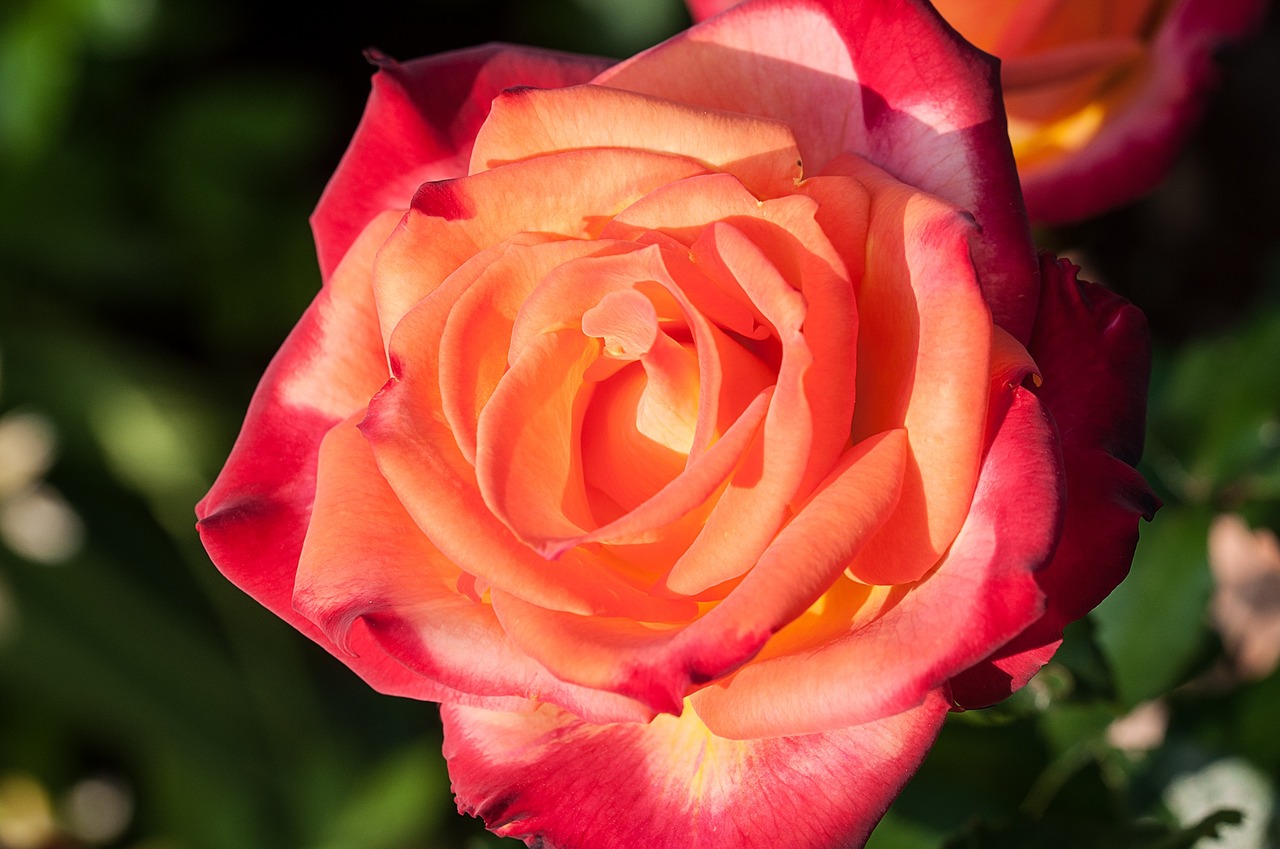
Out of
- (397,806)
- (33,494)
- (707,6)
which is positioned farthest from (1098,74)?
(33,494)

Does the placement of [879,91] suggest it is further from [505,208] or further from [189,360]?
[189,360]

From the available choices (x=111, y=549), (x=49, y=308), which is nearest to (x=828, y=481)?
(x=111, y=549)

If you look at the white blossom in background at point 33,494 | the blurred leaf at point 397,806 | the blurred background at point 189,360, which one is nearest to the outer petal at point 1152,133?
the blurred background at point 189,360

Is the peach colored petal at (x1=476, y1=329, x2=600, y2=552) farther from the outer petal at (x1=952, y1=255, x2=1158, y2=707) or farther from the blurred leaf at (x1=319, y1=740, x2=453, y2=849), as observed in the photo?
the blurred leaf at (x1=319, y1=740, x2=453, y2=849)

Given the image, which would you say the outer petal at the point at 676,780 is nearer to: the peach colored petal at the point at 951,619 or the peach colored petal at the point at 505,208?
the peach colored petal at the point at 951,619

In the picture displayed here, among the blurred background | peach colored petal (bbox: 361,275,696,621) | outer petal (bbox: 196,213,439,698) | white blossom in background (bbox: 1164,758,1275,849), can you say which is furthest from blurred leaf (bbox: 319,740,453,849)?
peach colored petal (bbox: 361,275,696,621)

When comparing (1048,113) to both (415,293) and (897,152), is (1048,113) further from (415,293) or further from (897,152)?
(415,293)
